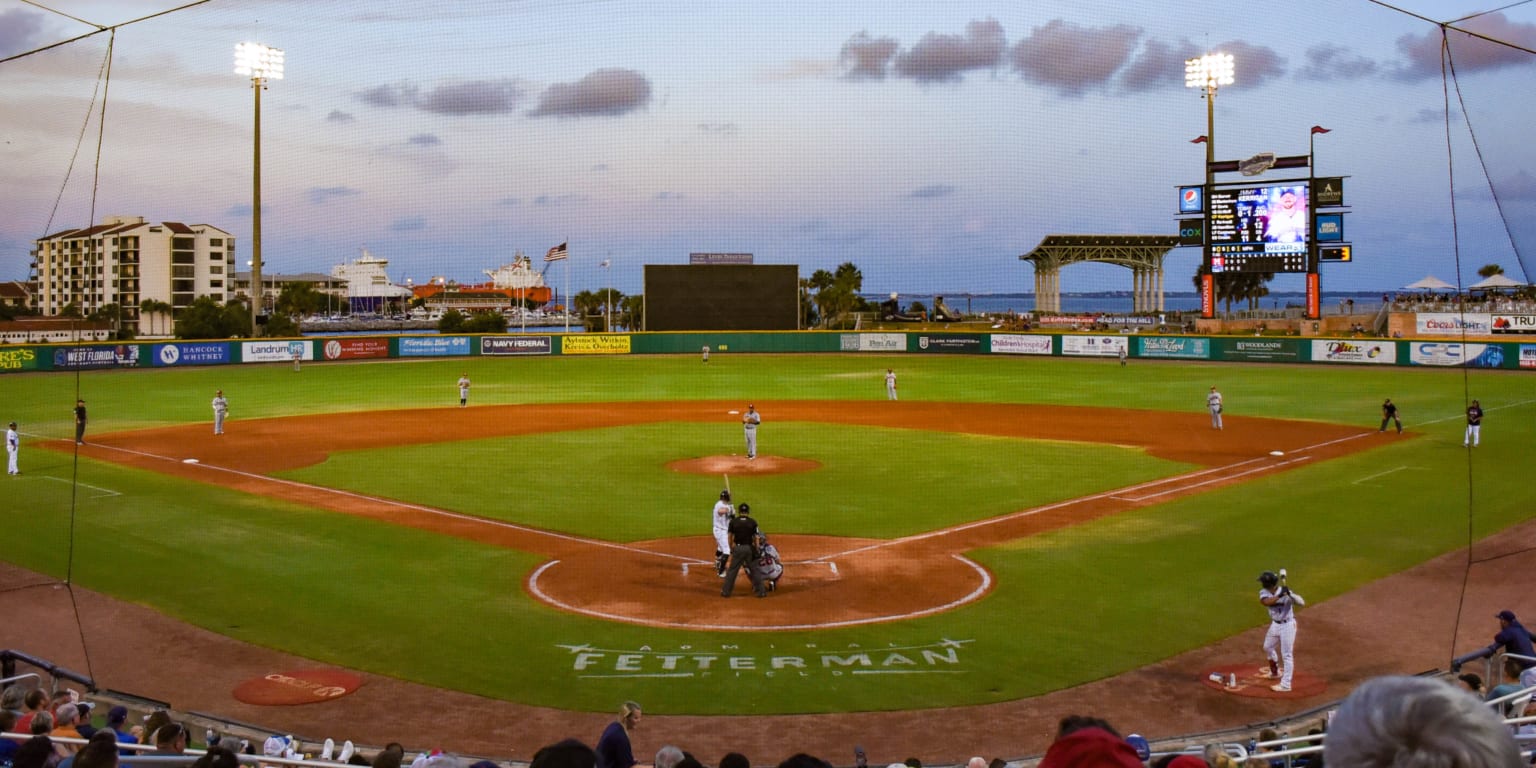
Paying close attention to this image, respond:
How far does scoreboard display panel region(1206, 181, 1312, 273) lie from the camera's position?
2197 inches

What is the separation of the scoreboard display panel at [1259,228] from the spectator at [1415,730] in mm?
59141

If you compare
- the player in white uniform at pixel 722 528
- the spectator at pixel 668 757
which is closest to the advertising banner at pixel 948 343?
the player in white uniform at pixel 722 528

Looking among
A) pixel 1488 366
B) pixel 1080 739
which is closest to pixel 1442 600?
pixel 1080 739

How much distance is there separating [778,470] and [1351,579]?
1404 centimetres

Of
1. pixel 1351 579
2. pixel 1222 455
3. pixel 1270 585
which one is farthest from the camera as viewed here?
pixel 1222 455

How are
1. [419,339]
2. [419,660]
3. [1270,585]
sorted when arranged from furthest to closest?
[419,339], [419,660], [1270,585]

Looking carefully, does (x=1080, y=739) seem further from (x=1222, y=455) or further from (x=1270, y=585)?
(x=1222, y=455)

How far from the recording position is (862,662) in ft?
46.5

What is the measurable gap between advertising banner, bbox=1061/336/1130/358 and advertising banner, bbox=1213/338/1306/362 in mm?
5514

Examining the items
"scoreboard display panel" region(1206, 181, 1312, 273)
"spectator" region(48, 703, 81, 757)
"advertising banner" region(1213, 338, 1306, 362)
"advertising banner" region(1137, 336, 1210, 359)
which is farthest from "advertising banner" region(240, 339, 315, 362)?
"spectator" region(48, 703, 81, 757)

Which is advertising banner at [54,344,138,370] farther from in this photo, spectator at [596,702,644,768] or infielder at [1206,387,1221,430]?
spectator at [596,702,644,768]

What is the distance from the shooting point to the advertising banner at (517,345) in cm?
7381

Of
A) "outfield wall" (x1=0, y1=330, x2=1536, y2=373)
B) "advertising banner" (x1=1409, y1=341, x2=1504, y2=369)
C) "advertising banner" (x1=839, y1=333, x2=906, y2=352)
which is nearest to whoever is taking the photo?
"advertising banner" (x1=1409, y1=341, x2=1504, y2=369)

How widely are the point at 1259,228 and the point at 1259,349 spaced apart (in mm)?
8515
